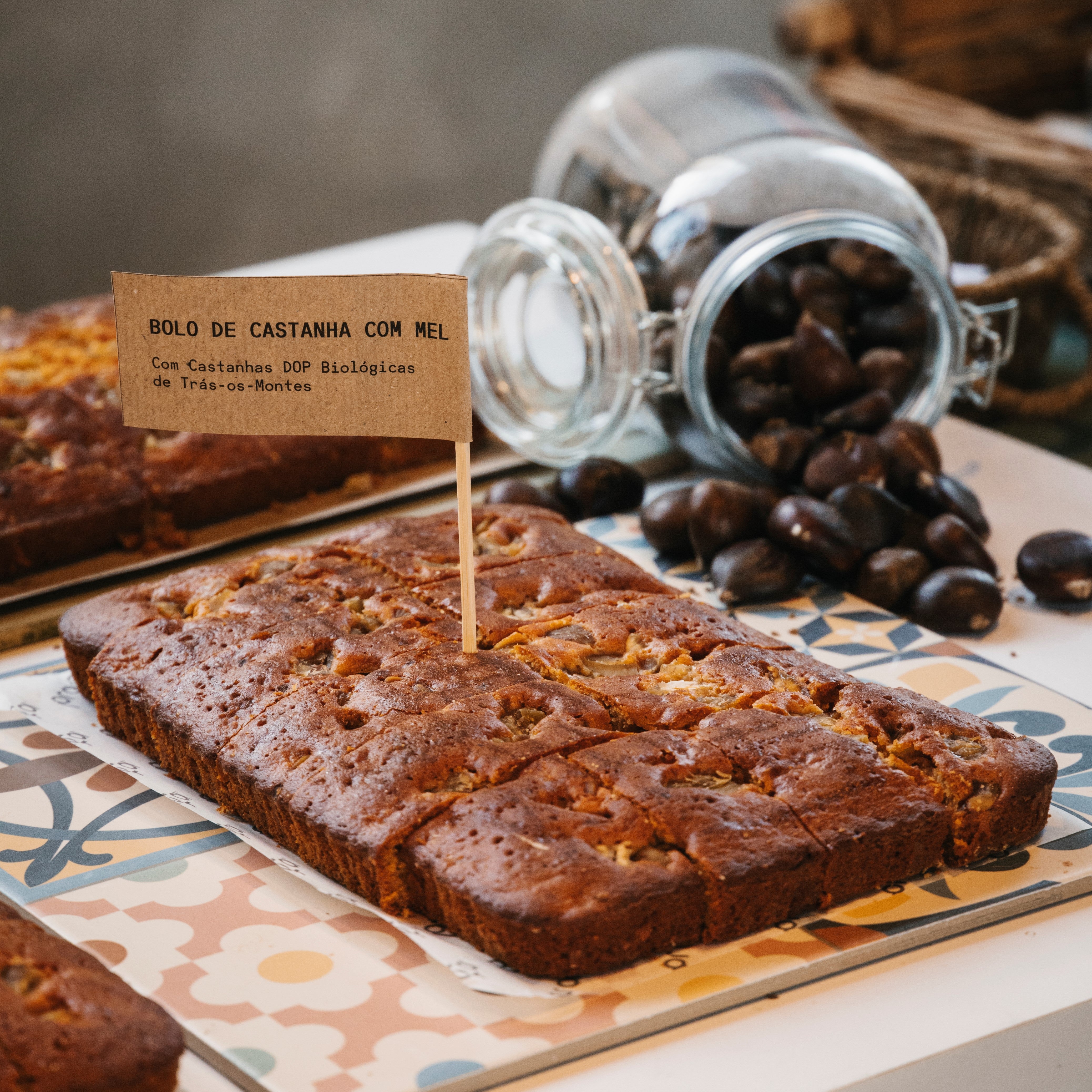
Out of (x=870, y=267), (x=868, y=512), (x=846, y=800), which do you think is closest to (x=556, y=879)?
(x=846, y=800)

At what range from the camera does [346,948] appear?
1.19m

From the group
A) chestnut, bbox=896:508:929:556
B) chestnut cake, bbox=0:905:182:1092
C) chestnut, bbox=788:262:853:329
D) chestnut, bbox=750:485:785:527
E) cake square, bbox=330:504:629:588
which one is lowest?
chestnut cake, bbox=0:905:182:1092

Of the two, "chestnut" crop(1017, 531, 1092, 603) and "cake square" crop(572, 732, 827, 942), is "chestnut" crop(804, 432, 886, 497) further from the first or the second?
"cake square" crop(572, 732, 827, 942)

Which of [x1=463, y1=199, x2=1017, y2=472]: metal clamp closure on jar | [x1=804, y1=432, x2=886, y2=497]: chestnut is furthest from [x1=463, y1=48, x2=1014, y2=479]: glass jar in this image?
[x1=804, y1=432, x2=886, y2=497]: chestnut

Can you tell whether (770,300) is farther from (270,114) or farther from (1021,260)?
(270,114)

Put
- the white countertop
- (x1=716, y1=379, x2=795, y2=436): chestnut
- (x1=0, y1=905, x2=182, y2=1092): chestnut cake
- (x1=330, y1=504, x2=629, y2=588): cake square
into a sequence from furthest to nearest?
(x1=716, y1=379, x2=795, y2=436): chestnut, (x1=330, y1=504, x2=629, y2=588): cake square, the white countertop, (x1=0, y1=905, x2=182, y2=1092): chestnut cake

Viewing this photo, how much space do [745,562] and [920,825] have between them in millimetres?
617

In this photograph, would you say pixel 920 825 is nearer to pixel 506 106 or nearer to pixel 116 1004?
pixel 116 1004

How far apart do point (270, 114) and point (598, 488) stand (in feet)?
11.3

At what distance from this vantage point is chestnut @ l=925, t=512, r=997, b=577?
1.79 m

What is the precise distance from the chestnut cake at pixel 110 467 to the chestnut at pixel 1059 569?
0.93 meters

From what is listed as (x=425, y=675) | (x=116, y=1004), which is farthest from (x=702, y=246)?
(x=116, y=1004)

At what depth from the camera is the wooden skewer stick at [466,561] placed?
1408 mm

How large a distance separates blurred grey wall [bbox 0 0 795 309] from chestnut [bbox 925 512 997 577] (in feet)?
11.8
